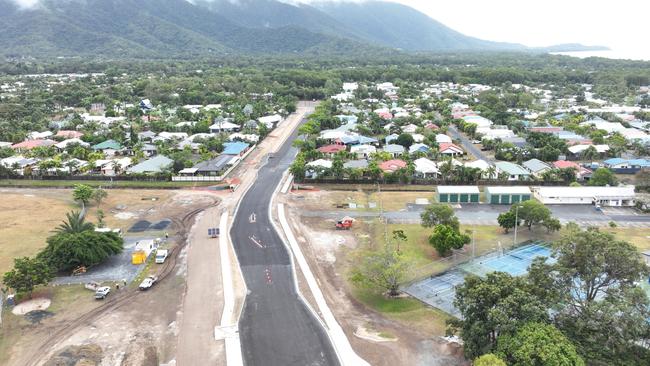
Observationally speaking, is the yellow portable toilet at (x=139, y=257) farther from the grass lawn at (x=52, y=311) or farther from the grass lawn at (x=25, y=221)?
the grass lawn at (x=25, y=221)

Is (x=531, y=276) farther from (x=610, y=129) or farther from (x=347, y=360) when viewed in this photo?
(x=610, y=129)

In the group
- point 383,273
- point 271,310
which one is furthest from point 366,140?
point 271,310

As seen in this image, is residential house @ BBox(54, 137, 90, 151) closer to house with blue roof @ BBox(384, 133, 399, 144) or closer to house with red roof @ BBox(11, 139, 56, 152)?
house with red roof @ BBox(11, 139, 56, 152)

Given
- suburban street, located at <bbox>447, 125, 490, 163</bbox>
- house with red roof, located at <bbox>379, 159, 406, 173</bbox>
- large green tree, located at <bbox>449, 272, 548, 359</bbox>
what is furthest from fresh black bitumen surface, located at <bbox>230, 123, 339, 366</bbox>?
suburban street, located at <bbox>447, 125, 490, 163</bbox>

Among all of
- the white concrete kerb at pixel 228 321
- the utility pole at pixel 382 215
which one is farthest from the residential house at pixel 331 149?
the white concrete kerb at pixel 228 321

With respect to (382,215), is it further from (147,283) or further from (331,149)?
(331,149)
